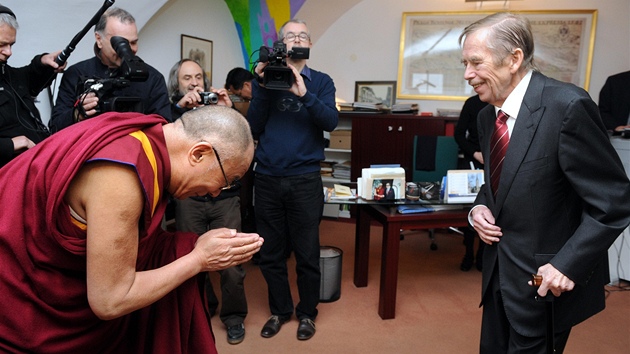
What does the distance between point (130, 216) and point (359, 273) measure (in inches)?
95.8

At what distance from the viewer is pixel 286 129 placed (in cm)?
243

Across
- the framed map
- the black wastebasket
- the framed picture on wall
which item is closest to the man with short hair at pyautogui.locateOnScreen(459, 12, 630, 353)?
the black wastebasket

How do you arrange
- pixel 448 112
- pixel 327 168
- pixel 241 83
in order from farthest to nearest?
1. pixel 327 168
2. pixel 448 112
3. pixel 241 83

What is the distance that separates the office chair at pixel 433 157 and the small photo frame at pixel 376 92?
1.04m

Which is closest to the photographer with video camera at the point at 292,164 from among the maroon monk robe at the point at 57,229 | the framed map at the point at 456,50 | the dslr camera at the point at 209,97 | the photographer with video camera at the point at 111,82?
the dslr camera at the point at 209,97

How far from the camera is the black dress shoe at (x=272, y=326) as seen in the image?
100 inches

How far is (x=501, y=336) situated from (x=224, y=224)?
1516mm

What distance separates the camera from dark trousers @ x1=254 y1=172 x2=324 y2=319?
2.46 metres

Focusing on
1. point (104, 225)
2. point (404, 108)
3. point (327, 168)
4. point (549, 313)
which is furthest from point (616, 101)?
point (104, 225)

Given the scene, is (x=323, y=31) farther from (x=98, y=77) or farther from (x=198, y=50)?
(x=98, y=77)

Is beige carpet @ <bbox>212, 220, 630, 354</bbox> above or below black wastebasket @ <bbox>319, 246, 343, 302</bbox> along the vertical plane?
below

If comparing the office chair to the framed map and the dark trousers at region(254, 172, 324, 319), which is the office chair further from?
the dark trousers at region(254, 172, 324, 319)

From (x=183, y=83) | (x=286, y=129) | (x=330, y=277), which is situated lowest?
(x=330, y=277)

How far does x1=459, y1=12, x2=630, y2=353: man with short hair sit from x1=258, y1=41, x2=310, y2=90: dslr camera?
3.20ft
